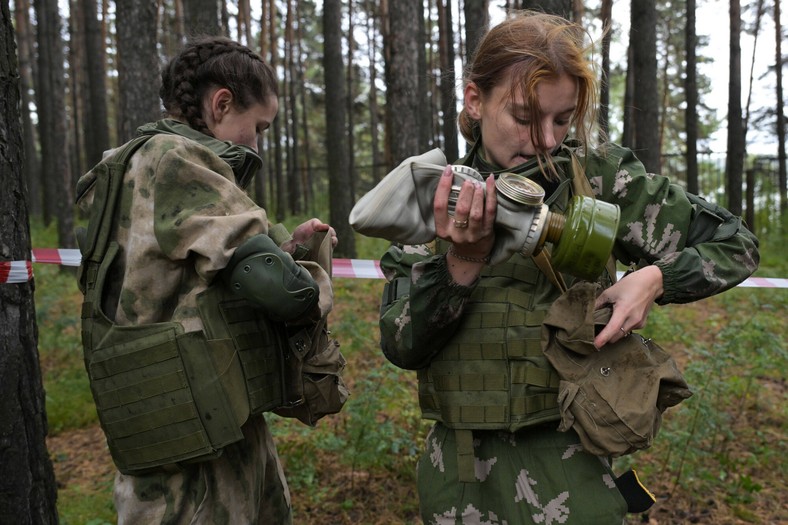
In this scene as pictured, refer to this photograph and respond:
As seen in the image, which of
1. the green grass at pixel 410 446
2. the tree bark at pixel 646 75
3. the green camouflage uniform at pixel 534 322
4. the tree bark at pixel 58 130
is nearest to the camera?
the green camouflage uniform at pixel 534 322

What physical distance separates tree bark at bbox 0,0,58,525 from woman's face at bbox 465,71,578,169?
1934mm

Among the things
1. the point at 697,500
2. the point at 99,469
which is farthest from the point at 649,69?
the point at 99,469

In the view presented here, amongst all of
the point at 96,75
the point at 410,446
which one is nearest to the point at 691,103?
the point at 96,75

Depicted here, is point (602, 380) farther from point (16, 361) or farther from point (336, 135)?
point (336, 135)

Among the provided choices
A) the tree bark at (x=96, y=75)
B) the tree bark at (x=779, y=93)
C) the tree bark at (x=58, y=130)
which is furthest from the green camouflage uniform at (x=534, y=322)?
the tree bark at (x=779, y=93)

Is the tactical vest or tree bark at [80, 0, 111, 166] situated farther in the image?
tree bark at [80, 0, 111, 166]

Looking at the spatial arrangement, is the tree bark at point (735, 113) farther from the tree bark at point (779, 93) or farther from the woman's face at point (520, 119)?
the woman's face at point (520, 119)

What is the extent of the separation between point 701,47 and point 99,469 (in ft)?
104

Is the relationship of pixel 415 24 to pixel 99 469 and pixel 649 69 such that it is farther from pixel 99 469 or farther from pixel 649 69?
pixel 99 469

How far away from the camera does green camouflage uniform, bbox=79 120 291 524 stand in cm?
211

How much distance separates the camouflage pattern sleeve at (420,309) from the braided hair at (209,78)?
36.6 inches

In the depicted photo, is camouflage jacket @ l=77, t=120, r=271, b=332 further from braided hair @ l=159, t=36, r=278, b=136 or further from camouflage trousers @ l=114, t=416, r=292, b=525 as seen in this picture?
camouflage trousers @ l=114, t=416, r=292, b=525

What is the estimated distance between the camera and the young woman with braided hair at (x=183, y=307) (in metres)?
2.11

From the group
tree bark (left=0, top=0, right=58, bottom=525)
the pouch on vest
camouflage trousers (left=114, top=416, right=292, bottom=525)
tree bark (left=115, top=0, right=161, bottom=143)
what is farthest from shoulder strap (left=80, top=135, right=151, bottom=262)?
tree bark (left=115, top=0, right=161, bottom=143)
